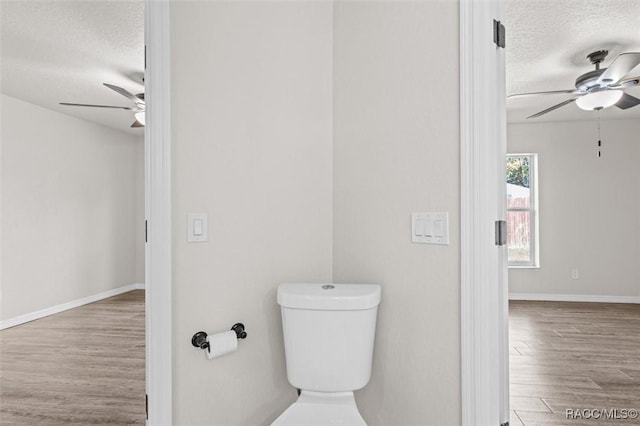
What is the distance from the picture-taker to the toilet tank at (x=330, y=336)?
4.87 feet

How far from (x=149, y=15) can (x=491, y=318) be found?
5.41 feet

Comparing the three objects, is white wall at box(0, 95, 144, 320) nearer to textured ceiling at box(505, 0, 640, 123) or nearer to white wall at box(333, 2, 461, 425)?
white wall at box(333, 2, 461, 425)

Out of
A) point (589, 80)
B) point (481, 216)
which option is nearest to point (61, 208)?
point (481, 216)

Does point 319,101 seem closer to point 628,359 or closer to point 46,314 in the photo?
point 628,359

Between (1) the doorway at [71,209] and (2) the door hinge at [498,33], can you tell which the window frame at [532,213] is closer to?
(2) the door hinge at [498,33]

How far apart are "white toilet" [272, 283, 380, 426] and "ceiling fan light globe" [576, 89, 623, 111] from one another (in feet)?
10.5

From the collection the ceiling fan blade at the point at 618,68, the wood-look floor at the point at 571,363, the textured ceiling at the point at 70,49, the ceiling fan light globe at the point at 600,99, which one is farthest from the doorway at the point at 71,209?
the ceiling fan light globe at the point at 600,99

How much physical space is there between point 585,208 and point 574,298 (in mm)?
1219

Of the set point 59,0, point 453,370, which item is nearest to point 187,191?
point 453,370

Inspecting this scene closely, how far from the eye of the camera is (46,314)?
4695 millimetres

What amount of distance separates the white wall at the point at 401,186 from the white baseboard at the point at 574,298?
4.49 meters

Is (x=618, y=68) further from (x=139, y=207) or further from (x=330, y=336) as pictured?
(x=139, y=207)

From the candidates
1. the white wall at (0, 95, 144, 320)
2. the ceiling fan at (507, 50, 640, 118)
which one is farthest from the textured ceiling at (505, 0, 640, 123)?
the white wall at (0, 95, 144, 320)

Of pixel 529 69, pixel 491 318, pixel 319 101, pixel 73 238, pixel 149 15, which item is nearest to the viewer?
pixel 491 318
